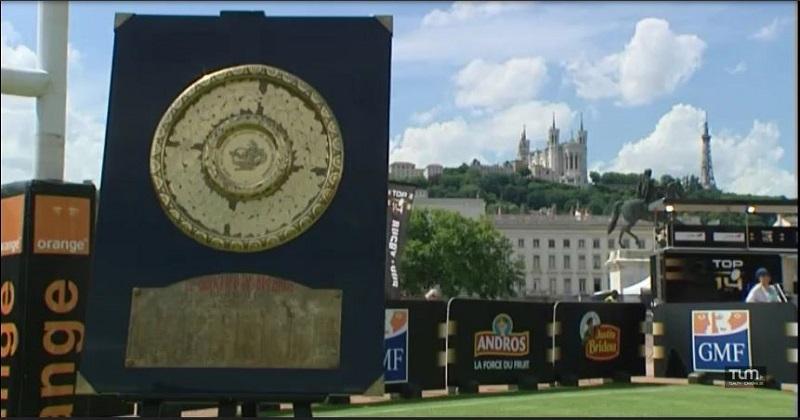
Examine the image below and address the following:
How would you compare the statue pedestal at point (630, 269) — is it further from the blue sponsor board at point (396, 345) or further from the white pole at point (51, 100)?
the white pole at point (51, 100)

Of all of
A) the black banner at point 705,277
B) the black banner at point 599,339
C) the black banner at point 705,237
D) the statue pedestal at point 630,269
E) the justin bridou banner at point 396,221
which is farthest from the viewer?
the statue pedestal at point 630,269

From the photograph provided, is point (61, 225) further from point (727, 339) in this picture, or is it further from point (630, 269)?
→ point (630, 269)

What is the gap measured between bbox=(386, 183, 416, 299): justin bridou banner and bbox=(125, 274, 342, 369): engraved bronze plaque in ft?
44.7

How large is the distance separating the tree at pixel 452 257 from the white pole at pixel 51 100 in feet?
270

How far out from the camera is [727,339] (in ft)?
49.0

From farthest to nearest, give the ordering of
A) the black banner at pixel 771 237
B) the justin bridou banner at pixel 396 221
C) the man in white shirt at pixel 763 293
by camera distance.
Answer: the black banner at pixel 771 237
the justin bridou banner at pixel 396 221
the man in white shirt at pixel 763 293

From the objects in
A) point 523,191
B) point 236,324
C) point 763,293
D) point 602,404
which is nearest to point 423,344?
point 602,404

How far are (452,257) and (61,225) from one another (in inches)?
3387

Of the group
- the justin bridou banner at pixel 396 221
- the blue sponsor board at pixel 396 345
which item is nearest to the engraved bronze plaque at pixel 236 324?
the blue sponsor board at pixel 396 345

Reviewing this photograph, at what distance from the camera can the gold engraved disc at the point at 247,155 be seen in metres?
5.79

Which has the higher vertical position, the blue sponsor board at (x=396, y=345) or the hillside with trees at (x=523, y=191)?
the hillside with trees at (x=523, y=191)

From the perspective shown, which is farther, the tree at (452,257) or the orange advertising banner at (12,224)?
the tree at (452,257)

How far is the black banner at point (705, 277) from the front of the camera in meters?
25.4

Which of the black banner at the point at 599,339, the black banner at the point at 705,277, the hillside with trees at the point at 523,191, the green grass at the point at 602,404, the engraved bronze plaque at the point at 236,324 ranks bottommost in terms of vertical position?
the green grass at the point at 602,404
